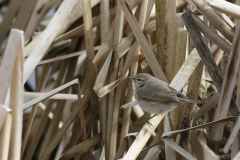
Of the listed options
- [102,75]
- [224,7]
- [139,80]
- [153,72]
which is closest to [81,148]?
[102,75]

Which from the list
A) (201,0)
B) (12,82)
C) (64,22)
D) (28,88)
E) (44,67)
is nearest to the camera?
(12,82)

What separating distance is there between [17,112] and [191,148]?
59.1 inches

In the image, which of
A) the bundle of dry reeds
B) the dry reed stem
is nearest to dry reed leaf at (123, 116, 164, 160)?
the bundle of dry reeds

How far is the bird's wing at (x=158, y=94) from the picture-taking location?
2212mm

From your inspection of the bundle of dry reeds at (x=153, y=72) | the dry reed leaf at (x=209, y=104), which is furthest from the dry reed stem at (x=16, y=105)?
the dry reed leaf at (x=209, y=104)

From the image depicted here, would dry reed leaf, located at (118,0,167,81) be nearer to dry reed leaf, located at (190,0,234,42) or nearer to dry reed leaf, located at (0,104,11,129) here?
dry reed leaf, located at (190,0,234,42)

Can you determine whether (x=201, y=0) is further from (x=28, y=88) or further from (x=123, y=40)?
(x=28, y=88)

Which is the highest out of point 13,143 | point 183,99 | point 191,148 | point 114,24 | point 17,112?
point 114,24

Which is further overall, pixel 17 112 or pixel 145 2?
pixel 145 2

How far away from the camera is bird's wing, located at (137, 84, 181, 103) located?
2.21 m

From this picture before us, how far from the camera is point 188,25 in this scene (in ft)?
6.71

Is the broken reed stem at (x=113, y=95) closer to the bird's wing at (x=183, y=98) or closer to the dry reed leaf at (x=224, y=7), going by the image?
the bird's wing at (x=183, y=98)

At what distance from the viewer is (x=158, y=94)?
2.46 metres

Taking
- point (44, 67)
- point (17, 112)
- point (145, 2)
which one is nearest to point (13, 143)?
point (17, 112)
